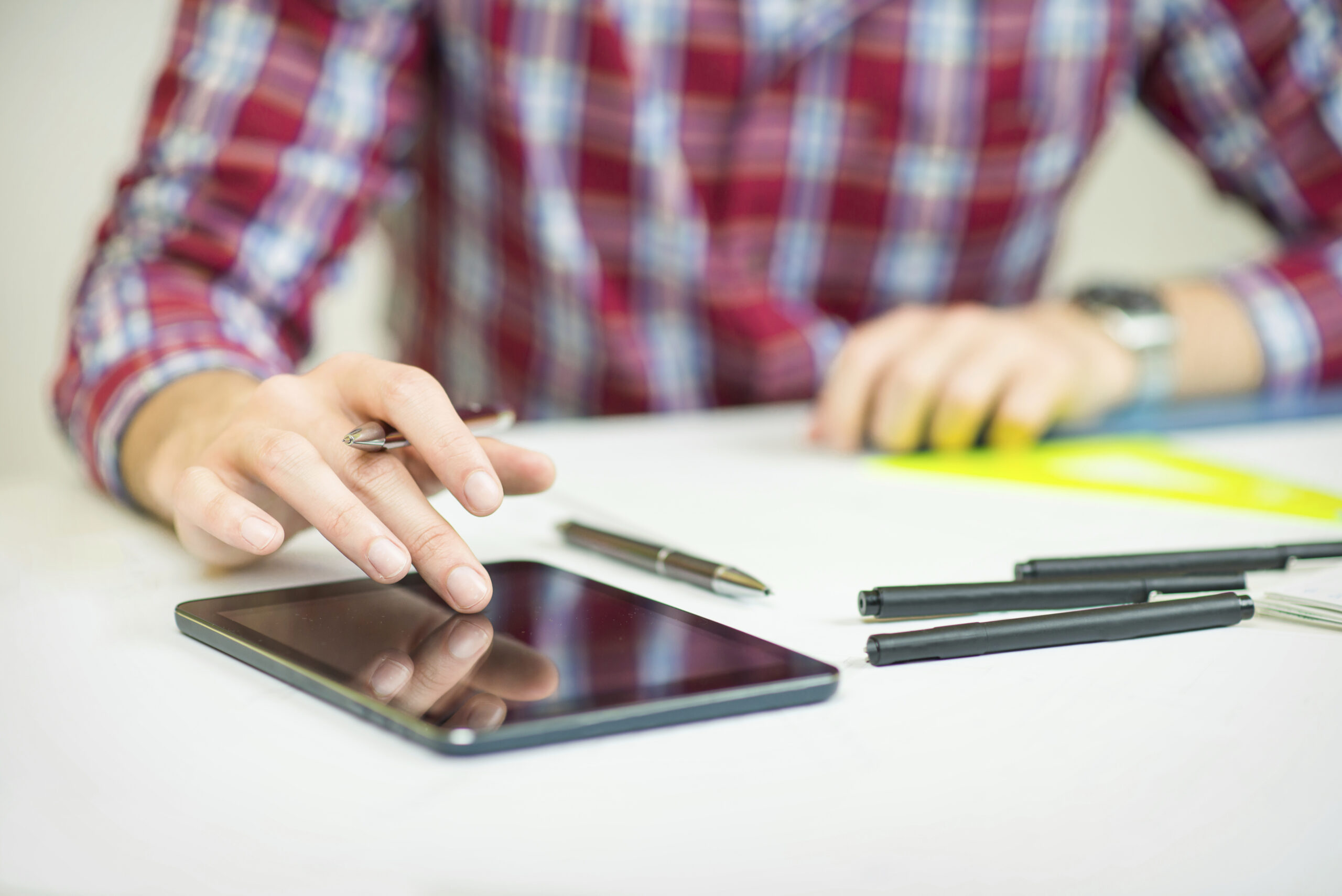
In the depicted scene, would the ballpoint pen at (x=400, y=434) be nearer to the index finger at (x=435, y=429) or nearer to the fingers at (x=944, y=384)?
the index finger at (x=435, y=429)

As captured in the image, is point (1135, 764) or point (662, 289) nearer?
point (1135, 764)

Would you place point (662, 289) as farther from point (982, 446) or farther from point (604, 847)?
point (604, 847)

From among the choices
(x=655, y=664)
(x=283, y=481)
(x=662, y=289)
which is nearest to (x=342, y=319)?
(x=662, y=289)

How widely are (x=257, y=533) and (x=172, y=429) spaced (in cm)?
18

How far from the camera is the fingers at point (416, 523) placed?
0.39 m

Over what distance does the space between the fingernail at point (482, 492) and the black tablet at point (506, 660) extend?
0.03 meters

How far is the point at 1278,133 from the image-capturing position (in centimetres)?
105

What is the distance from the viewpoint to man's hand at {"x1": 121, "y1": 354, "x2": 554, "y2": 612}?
403mm

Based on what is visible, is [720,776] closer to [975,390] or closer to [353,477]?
[353,477]

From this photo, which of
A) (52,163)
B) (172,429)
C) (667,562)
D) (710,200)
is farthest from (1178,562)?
(52,163)

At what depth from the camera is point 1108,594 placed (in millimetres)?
419

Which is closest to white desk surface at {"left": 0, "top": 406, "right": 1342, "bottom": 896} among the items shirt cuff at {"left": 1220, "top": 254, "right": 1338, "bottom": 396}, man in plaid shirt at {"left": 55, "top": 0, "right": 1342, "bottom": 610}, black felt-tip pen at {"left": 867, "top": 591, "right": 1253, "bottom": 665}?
black felt-tip pen at {"left": 867, "top": 591, "right": 1253, "bottom": 665}

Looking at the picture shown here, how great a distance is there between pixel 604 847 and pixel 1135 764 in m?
0.14

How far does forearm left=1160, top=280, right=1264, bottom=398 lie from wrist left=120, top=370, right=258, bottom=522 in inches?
27.2
